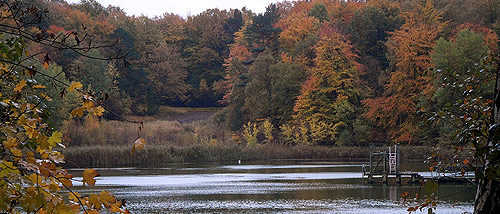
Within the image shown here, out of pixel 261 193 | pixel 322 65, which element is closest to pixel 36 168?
pixel 261 193

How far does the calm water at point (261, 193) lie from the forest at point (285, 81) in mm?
6467

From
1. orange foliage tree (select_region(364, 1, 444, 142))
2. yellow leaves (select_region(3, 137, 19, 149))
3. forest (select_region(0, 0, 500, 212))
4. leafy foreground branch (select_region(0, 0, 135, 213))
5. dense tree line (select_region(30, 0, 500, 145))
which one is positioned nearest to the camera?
leafy foreground branch (select_region(0, 0, 135, 213))

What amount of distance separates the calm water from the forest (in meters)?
6.47

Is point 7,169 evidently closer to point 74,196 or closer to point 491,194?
point 74,196

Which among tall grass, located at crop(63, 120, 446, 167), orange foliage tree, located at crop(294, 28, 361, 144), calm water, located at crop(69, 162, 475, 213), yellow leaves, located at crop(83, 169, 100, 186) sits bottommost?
calm water, located at crop(69, 162, 475, 213)

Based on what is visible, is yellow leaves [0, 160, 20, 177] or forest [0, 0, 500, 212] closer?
yellow leaves [0, 160, 20, 177]

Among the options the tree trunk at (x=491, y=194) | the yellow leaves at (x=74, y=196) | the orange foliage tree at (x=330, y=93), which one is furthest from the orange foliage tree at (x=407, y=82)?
the yellow leaves at (x=74, y=196)

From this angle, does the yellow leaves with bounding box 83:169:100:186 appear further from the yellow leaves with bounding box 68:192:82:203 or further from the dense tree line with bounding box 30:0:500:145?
the dense tree line with bounding box 30:0:500:145

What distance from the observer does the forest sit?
45.1 metres

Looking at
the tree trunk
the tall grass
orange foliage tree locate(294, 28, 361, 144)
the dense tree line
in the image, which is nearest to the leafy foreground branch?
the tree trunk

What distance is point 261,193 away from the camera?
80.4ft

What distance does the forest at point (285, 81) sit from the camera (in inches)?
1775

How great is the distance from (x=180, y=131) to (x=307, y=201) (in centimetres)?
3637

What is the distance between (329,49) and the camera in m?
53.9
